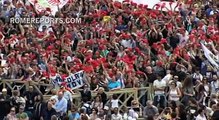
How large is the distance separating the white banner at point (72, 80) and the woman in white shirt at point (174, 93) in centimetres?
261

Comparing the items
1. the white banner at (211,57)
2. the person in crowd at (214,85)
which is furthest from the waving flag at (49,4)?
the person in crowd at (214,85)

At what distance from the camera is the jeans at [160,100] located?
1102 inches

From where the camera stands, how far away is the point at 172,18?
34188mm

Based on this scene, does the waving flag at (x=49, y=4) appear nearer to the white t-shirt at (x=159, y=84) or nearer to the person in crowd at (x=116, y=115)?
the white t-shirt at (x=159, y=84)

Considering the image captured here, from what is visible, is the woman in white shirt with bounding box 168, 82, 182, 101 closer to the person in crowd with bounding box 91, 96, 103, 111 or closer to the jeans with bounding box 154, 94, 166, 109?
the jeans with bounding box 154, 94, 166, 109

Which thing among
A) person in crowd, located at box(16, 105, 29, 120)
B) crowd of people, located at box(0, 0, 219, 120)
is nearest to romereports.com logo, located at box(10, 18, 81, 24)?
crowd of people, located at box(0, 0, 219, 120)

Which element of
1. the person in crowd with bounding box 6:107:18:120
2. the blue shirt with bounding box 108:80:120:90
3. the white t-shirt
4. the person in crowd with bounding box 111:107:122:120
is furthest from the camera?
the blue shirt with bounding box 108:80:120:90

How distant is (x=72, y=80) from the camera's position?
2867 centimetres

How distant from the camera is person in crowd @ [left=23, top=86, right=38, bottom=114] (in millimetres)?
27375

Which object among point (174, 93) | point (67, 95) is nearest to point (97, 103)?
point (67, 95)

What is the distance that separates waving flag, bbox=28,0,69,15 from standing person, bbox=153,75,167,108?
7393 mm

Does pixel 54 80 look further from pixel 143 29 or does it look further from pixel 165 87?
pixel 143 29

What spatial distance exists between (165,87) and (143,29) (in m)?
→ 5.15

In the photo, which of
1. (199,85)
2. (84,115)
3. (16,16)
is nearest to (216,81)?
(199,85)
